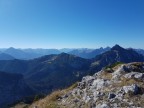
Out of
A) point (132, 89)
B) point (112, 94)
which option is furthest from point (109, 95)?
point (132, 89)

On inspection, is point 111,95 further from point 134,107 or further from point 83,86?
point 83,86

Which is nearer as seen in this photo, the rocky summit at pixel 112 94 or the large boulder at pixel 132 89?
the rocky summit at pixel 112 94

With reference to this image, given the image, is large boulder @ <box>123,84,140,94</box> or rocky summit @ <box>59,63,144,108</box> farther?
large boulder @ <box>123,84,140,94</box>

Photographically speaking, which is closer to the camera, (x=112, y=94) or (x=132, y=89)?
(x=132, y=89)

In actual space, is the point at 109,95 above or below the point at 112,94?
below

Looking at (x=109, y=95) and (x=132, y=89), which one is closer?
(x=132, y=89)

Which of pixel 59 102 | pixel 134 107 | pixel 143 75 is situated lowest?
pixel 59 102

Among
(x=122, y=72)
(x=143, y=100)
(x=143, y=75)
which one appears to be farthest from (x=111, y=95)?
→ (x=122, y=72)

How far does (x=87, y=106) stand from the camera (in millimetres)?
27031

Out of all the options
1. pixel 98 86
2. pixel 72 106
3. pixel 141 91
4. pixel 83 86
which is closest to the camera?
pixel 141 91

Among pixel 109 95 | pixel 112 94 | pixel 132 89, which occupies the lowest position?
pixel 109 95

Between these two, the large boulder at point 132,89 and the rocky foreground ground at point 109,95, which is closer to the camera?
the rocky foreground ground at point 109,95

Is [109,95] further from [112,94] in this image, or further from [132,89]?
[132,89]

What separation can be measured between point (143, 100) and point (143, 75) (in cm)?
873
